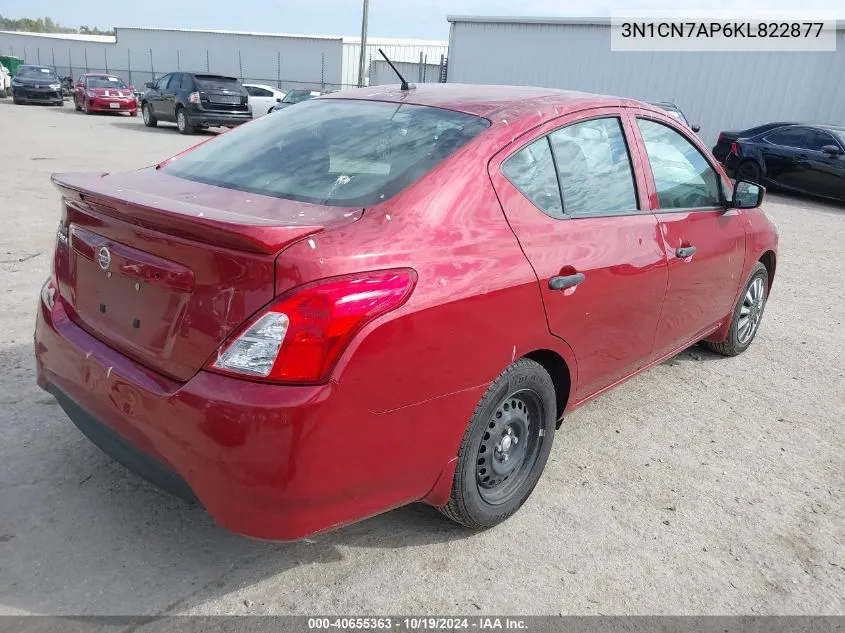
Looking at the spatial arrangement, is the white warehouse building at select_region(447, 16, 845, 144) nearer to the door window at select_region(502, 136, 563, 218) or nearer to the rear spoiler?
the door window at select_region(502, 136, 563, 218)

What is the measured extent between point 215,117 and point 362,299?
18387mm

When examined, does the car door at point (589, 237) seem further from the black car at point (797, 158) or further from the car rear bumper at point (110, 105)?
the car rear bumper at point (110, 105)

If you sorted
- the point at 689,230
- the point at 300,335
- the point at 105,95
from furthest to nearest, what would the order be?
the point at 105,95 → the point at 689,230 → the point at 300,335

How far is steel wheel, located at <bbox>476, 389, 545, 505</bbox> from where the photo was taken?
2.55 meters

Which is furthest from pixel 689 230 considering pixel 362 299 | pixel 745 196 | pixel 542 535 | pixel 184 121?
pixel 184 121

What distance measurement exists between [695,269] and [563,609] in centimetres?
196

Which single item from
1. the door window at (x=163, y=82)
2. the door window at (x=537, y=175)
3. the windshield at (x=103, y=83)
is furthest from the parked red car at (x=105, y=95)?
the door window at (x=537, y=175)

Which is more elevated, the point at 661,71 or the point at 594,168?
the point at 661,71

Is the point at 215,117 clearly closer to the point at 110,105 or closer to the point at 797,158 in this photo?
the point at 110,105

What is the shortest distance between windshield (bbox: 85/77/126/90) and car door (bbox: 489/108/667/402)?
25.1 metres

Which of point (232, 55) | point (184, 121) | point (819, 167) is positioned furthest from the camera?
point (232, 55)

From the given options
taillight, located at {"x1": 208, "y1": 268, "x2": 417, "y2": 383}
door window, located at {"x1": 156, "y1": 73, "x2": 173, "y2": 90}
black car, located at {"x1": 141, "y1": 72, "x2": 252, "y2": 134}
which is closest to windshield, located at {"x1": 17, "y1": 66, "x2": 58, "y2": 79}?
door window, located at {"x1": 156, "y1": 73, "x2": 173, "y2": 90}

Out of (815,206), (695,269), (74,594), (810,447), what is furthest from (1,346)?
(815,206)

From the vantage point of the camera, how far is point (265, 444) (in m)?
1.87
